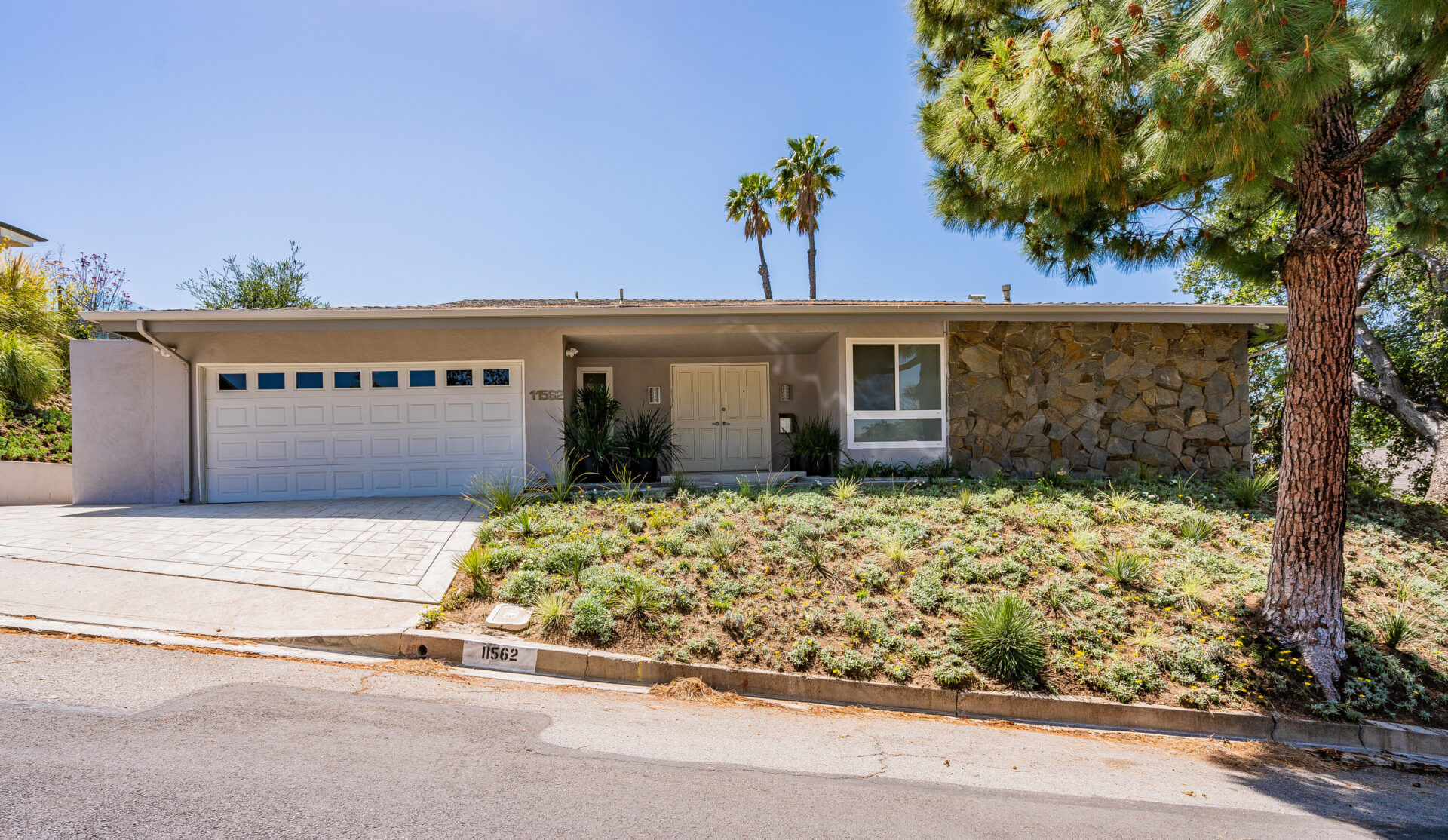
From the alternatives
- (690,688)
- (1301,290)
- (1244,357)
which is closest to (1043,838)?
(690,688)

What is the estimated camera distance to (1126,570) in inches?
232

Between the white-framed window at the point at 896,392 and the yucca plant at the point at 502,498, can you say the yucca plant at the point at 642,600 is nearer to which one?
the yucca plant at the point at 502,498

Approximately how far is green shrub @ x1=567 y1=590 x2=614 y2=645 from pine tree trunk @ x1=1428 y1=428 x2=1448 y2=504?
13030mm

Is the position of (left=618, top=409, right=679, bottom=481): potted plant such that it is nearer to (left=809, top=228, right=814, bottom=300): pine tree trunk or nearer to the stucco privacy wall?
the stucco privacy wall

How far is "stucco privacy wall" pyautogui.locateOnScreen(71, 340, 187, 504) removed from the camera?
9281mm

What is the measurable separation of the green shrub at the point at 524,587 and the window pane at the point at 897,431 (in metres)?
5.59

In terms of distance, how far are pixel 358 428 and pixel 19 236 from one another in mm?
16290

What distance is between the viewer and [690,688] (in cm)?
448

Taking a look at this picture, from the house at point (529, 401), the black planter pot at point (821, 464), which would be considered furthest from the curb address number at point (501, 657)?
the black planter pot at point (821, 464)

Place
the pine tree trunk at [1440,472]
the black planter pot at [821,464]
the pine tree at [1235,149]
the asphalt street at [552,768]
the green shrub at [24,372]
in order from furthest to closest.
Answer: the green shrub at [24,372]
the pine tree trunk at [1440,472]
the black planter pot at [821,464]
the pine tree at [1235,149]
the asphalt street at [552,768]

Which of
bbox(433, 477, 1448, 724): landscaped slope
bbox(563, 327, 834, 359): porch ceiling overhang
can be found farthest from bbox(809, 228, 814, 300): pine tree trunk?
bbox(433, 477, 1448, 724): landscaped slope

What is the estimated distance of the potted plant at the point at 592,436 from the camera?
945 centimetres

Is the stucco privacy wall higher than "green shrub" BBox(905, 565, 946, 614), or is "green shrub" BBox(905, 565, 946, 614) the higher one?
the stucco privacy wall

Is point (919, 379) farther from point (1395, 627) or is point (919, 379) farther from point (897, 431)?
point (1395, 627)
